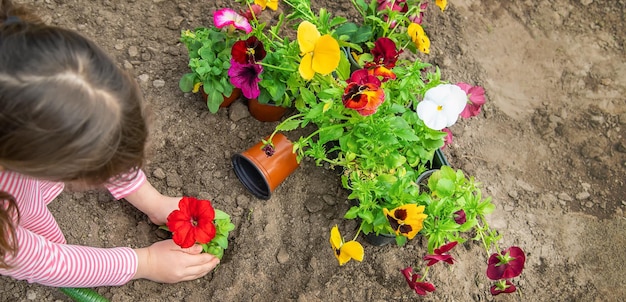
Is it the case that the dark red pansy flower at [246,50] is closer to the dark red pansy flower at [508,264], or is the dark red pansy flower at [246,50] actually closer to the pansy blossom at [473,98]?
the pansy blossom at [473,98]

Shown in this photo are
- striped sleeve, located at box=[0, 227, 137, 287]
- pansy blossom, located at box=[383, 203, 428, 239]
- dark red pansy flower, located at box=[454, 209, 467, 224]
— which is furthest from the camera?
dark red pansy flower, located at box=[454, 209, 467, 224]

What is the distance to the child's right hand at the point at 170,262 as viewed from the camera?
164 centimetres

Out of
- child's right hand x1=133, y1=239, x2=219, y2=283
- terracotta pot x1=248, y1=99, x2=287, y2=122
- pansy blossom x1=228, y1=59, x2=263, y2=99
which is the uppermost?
pansy blossom x1=228, y1=59, x2=263, y2=99

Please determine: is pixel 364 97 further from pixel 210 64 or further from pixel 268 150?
pixel 210 64

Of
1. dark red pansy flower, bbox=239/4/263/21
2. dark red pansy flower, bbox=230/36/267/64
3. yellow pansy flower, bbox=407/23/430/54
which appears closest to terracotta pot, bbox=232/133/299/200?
dark red pansy flower, bbox=230/36/267/64

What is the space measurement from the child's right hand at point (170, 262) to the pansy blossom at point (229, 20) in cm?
67

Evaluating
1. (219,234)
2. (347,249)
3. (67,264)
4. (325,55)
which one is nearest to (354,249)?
(347,249)

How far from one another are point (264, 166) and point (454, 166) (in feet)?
2.36

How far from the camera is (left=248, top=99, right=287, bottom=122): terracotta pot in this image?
6.28ft

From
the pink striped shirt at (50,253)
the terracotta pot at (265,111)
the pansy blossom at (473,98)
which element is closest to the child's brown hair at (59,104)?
the pink striped shirt at (50,253)

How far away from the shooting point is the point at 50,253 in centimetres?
144

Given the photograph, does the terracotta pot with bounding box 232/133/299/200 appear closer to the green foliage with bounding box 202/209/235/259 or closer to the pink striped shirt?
the green foliage with bounding box 202/209/235/259

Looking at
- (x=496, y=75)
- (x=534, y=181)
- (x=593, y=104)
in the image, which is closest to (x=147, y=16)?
(x=496, y=75)

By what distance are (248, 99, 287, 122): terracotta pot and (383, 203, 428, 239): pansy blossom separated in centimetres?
58
